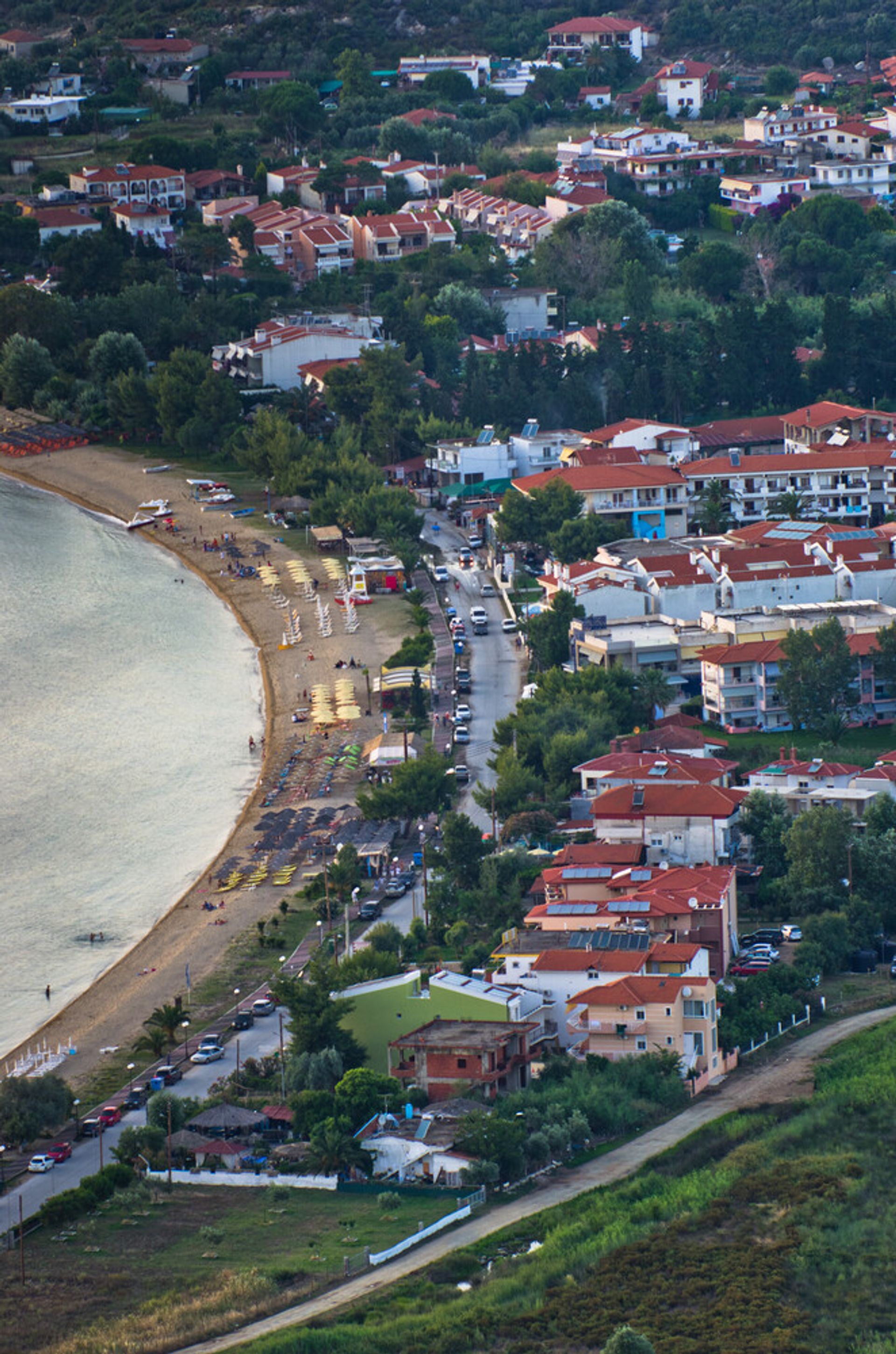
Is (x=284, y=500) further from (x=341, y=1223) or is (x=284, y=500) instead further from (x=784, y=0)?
(x=784, y=0)

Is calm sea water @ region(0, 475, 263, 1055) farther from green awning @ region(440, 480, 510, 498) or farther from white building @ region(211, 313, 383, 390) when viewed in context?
white building @ region(211, 313, 383, 390)

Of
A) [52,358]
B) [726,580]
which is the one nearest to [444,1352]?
[726,580]

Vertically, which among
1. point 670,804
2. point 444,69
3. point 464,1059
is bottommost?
point 464,1059

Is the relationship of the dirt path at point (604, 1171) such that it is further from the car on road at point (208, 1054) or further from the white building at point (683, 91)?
the white building at point (683, 91)

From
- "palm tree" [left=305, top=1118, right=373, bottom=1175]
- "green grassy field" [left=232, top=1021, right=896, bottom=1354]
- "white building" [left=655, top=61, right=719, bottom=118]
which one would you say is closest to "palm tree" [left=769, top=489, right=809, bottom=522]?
"green grassy field" [left=232, top=1021, right=896, bottom=1354]

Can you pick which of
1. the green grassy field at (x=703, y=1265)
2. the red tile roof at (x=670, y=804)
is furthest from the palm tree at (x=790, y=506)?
the green grassy field at (x=703, y=1265)

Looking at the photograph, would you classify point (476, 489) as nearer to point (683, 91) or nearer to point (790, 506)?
point (790, 506)

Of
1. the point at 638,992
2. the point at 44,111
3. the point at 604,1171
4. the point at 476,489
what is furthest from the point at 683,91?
the point at 604,1171
